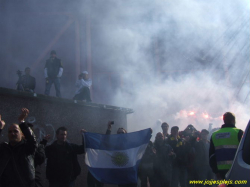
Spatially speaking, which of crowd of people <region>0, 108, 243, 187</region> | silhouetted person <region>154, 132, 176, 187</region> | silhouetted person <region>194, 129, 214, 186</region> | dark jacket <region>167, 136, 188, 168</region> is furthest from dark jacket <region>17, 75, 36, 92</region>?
silhouetted person <region>194, 129, 214, 186</region>

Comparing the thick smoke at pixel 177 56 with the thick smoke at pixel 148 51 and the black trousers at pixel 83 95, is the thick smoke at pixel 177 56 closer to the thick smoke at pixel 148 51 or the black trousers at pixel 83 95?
the thick smoke at pixel 148 51

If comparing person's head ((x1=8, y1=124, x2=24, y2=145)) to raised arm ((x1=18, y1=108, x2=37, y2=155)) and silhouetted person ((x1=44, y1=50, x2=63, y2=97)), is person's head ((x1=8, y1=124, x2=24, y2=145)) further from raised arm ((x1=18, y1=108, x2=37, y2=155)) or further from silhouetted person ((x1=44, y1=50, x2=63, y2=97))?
silhouetted person ((x1=44, y1=50, x2=63, y2=97))

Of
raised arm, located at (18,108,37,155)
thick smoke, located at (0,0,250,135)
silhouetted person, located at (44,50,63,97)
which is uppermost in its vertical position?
thick smoke, located at (0,0,250,135)

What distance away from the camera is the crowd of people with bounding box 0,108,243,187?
2.88 meters

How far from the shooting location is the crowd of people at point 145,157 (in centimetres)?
288

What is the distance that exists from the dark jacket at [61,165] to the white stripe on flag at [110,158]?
0.42 m

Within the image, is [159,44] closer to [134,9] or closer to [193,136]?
[134,9]

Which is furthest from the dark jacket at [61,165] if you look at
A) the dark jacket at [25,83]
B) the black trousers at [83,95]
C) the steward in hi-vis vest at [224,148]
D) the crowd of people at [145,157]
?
the black trousers at [83,95]

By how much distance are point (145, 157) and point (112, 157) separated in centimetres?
107

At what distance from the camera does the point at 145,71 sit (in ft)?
33.8

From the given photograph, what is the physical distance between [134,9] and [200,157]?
586 centimetres

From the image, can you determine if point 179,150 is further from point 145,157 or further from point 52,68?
point 52,68

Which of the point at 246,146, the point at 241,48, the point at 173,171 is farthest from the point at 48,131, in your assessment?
the point at 241,48

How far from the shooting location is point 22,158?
9.49 ft
